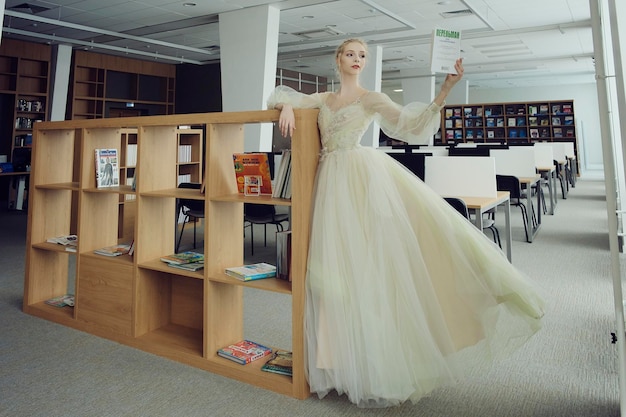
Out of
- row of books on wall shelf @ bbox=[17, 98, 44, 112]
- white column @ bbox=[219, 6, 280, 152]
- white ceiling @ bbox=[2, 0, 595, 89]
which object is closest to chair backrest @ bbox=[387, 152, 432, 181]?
white column @ bbox=[219, 6, 280, 152]

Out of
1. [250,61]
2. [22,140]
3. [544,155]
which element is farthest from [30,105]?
[544,155]

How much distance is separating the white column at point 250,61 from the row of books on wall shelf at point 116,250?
15.9 ft

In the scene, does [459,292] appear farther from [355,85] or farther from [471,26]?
[471,26]

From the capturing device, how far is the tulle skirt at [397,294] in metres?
1.97

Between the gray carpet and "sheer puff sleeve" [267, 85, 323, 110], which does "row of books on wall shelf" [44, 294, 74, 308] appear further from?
"sheer puff sleeve" [267, 85, 323, 110]

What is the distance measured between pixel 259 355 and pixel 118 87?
11460 mm

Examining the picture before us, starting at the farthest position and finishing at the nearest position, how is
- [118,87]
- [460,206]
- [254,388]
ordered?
[118,87] → [460,206] → [254,388]

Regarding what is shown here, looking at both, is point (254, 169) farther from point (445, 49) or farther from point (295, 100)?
point (445, 49)

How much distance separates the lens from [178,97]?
44.5 ft

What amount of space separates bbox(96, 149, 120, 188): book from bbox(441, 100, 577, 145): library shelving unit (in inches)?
522

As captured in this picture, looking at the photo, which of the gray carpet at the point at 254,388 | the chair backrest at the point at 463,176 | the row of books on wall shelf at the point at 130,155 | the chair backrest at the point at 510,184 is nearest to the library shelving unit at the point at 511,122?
the chair backrest at the point at 510,184

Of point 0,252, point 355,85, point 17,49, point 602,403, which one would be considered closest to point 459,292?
point 602,403

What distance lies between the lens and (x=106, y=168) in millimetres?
3256

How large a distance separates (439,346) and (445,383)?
0.14 m
